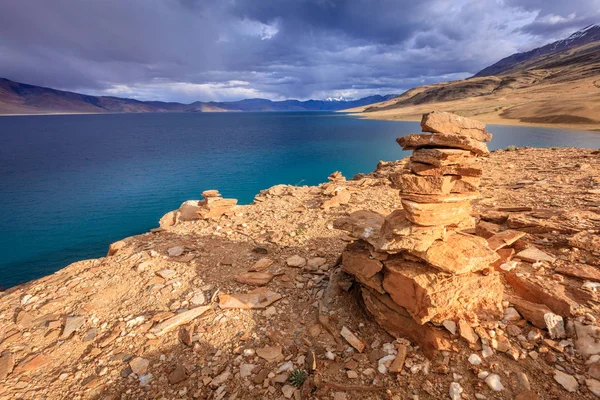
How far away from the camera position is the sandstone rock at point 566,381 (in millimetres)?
4969

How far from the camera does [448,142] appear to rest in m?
7.23

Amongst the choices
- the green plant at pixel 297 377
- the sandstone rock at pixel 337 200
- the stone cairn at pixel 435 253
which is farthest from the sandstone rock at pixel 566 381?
the sandstone rock at pixel 337 200

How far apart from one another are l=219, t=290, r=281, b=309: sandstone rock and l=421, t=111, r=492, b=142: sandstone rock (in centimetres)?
680

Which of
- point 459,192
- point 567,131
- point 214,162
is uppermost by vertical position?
point 459,192

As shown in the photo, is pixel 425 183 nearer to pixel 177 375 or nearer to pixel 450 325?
pixel 450 325

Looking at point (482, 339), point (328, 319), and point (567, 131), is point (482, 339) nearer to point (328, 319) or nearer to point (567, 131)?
point (328, 319)

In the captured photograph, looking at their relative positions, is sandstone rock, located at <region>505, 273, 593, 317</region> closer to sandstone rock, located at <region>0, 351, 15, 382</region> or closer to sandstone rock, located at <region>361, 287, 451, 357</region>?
sandstone rock, located at <region>361, 287, 451, 357</region>

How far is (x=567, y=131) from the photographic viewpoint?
6619cm

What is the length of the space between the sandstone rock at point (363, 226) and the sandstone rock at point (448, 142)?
8.45ft

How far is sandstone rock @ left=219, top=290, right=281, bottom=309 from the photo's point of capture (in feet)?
30.0

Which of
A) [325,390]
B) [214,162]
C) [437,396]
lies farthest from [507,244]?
[214,162]

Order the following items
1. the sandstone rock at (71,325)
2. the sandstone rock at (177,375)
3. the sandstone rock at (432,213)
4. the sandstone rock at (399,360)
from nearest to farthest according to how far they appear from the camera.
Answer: the sandstone rock at (399,360), the sandstone rock at (177,375), the sandstone rock at (432,213), the sandstone rock at (71,325)

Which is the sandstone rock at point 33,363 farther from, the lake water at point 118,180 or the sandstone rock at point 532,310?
the lake water at point 118,180

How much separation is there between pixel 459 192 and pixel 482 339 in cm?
345
